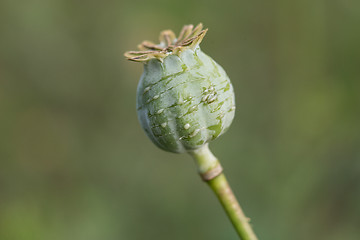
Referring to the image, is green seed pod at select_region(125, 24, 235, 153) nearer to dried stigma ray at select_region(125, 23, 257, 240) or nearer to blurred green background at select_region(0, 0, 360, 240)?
dried stigma ray at select_region(125, 23, 257, 240)

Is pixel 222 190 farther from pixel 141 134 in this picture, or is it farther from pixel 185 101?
pixel 141 134

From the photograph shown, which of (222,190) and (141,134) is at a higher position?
(141,134)

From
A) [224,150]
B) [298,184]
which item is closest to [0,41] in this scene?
[224,150]

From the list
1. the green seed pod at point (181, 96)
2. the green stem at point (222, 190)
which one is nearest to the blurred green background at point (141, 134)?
the green stem at point (222, 190)

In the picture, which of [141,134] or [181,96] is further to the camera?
[141,134]

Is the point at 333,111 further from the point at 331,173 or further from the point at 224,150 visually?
the point at 224,150

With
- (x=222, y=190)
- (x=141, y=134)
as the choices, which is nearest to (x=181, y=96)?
(x=222, y=190)

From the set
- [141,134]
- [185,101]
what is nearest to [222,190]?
[185,101]
